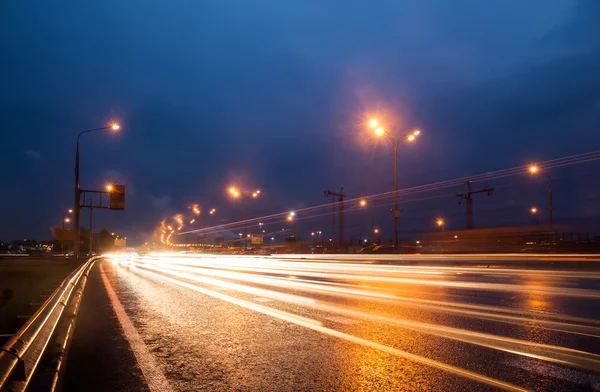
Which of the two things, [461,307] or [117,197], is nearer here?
[461,307]

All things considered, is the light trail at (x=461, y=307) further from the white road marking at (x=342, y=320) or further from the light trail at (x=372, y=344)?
the white road marking at (x=342, y=320)

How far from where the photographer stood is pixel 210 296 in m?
13.7

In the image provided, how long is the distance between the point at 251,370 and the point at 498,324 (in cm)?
509

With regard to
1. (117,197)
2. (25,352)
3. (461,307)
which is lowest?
(461,307)

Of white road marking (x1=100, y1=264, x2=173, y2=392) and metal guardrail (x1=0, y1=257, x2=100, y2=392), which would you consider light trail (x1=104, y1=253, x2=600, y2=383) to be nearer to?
white road marking (x1=100, y1=264, x2=173, y2=392)

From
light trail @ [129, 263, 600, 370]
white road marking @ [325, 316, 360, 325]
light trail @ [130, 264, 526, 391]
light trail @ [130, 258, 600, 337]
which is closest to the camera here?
light trail @ [130, 264, 526, 391]

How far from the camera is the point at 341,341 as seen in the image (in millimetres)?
7168

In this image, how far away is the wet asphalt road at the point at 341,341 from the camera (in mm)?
5105

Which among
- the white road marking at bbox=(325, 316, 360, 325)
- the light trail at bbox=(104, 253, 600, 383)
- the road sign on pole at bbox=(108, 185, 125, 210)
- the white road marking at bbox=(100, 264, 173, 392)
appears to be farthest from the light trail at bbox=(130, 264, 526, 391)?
the road sign on pole at bbox=(108, 185, 125, 210)

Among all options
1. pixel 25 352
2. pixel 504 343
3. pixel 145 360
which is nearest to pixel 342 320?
pixel 504 343

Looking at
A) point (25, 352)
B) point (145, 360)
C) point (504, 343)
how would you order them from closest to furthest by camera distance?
point (25, 352) < point (145, 360) < point (504, 343)

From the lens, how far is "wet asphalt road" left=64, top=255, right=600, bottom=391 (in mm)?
5105

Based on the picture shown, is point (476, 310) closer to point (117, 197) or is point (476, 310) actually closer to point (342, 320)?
point (342, 320)

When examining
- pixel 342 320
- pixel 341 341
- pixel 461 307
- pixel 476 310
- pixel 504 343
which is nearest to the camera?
pixel 504 343
